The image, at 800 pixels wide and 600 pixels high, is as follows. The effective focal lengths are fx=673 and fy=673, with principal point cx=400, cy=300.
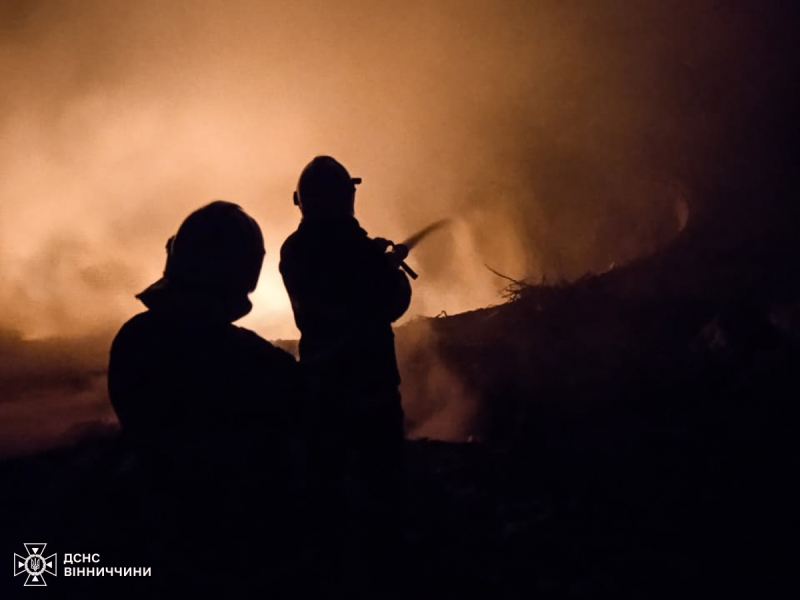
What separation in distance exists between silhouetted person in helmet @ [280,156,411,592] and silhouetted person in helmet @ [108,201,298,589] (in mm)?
1540

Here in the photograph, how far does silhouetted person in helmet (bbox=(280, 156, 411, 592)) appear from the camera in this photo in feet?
11.8

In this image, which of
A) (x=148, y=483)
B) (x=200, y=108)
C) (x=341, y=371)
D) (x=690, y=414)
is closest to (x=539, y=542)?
(x=341, y=371)

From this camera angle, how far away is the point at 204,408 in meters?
1.93

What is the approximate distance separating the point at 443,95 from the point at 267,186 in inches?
193

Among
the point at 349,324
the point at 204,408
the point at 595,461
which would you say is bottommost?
the point at 204,408

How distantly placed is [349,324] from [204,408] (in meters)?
1.72

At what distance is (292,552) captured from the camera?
2.01 meters

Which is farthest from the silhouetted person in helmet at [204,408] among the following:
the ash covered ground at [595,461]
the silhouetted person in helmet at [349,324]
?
the silhouetted person in helmet at [349,324]

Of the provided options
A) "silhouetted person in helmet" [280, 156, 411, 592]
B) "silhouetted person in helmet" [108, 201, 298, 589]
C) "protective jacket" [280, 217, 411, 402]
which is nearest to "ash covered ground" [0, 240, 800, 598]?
"silhouetted person in helmet" [108, 201, 298, 589]

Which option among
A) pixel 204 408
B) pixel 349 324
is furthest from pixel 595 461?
pixel 204 408

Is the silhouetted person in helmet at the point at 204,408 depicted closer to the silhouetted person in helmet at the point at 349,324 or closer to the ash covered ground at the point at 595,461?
the ash covered ground at the point at 595,461

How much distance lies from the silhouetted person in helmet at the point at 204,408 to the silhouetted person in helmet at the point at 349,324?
1.54 meters

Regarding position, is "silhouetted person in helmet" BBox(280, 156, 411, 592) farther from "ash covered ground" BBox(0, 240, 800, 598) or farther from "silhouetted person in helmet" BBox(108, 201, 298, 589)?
"silhouetted person in helmet" BBox(108, 201, 298, 589)

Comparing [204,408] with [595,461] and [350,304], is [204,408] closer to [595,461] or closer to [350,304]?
[350,304]
